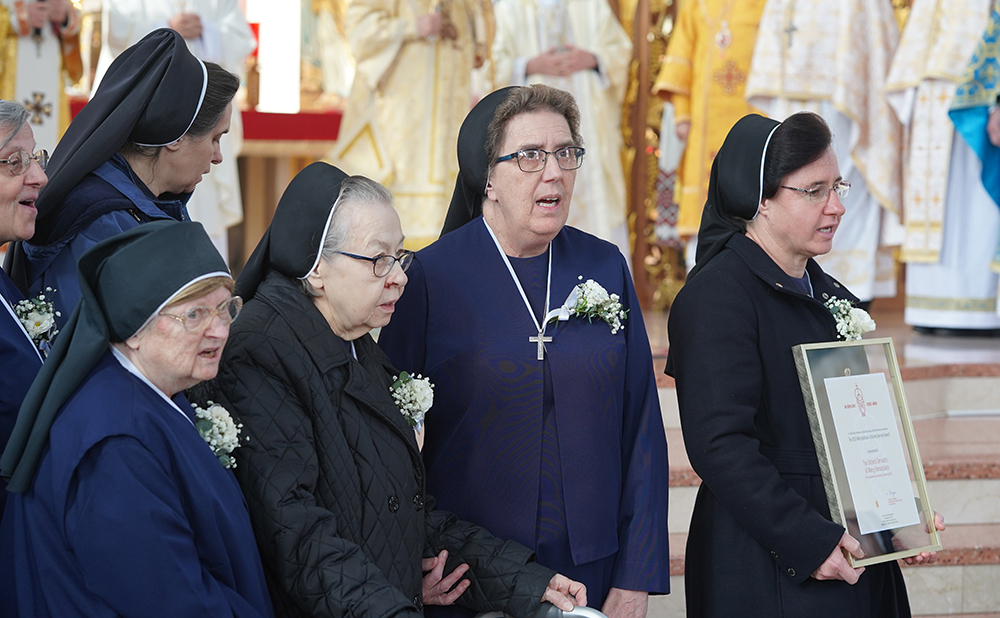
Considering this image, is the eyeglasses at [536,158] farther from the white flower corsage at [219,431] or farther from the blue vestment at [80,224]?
the white flower corsage at [219,431]

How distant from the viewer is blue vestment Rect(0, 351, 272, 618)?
187 centimetres

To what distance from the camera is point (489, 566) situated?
252cm

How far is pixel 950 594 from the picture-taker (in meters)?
4.59

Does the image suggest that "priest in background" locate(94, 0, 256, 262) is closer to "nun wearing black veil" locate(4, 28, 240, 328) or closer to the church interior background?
the church interior background

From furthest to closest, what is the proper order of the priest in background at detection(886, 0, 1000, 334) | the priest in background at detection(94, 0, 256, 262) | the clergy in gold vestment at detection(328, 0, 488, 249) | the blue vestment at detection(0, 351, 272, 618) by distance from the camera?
the clergy in gold vestment at detection(328, 0, 488, 249), the priest in background at detection(886, 0, 1000, 334), the priest in background at detection(94, 0, 256, 262), the blue vestment at detection(0, 351, 272, 618)

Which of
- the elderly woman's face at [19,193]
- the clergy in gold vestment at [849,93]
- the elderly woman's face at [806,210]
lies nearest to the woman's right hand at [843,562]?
the elderly woman's face at [806,210]

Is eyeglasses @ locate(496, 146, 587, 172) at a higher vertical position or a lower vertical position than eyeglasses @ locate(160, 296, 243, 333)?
higher

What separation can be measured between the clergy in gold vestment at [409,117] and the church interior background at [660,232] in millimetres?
180

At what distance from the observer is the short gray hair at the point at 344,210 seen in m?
2.35

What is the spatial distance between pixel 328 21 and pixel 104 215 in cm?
897

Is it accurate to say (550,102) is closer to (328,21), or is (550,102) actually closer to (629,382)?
(629,382)

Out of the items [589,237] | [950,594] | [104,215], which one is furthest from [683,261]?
[104,215]

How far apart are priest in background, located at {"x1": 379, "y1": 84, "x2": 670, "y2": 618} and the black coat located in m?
0.16

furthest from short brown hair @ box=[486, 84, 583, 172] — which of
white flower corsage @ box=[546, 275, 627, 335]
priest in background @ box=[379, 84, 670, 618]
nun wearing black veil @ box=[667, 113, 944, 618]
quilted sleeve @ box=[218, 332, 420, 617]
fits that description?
quilted sleeve @ box=[218, 332, 420, 617]
